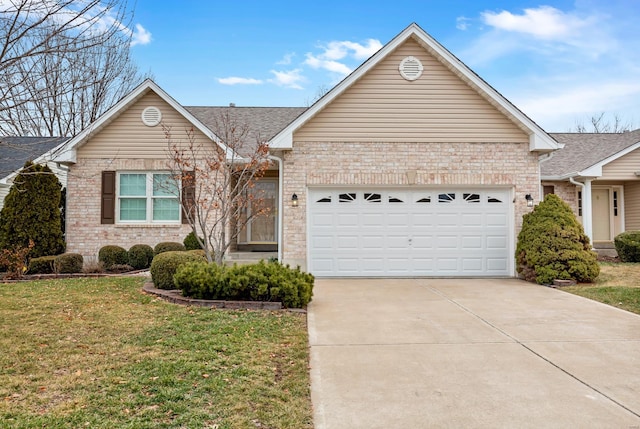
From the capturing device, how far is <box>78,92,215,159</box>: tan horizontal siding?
1370cm

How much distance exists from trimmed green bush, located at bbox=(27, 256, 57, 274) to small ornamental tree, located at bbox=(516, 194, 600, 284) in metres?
12.0

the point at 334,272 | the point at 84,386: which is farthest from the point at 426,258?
the point at 84,386

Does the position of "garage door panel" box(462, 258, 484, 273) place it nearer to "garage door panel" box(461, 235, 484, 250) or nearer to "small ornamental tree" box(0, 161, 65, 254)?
"garage door panel" box(461, 235, 484, 250)

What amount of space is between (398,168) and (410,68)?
8.55ft

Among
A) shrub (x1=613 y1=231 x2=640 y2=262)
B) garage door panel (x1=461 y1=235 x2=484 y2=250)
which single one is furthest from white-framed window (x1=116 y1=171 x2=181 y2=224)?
shrub (x1=613 y1=231 x2=640 y2=262)

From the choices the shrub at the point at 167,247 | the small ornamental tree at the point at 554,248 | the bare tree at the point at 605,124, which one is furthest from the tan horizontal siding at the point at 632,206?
the bare tree at the point at 605,124

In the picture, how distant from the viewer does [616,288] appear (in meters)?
9.33

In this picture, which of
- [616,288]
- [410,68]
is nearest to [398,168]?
[410,68]

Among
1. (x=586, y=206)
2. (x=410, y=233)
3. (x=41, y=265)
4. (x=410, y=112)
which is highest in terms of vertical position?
(x=410, y=112)

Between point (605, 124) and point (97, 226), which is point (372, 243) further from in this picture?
point (605, 124)

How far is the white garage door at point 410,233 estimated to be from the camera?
38.0ft

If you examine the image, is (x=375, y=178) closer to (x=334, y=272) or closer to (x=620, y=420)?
(x=334, y=272)

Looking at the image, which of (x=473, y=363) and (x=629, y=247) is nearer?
(x=473, y=363)

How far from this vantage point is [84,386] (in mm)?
4008
